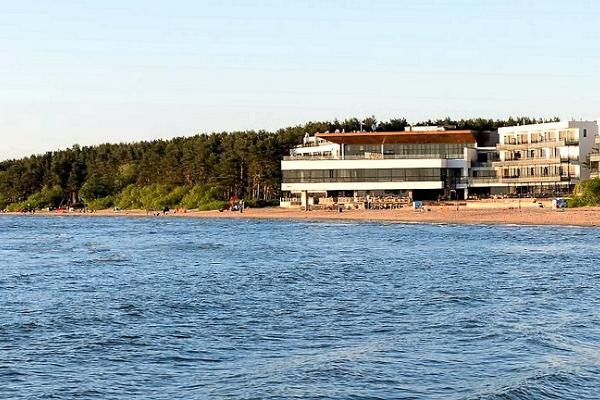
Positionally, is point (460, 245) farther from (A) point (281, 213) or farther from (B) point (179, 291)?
(A) point (281, 213)

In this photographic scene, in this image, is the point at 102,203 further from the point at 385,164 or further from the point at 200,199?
the point at 385,164

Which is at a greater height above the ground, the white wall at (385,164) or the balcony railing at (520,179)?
the white wall at (385,164)

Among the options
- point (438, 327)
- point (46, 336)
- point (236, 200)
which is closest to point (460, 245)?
point (438, 327)

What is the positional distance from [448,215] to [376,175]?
2756 cm

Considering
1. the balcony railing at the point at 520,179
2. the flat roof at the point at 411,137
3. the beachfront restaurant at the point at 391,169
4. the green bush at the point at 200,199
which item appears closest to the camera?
the balcony railing at the point at 520,179

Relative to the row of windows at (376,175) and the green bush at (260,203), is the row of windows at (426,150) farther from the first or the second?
the green bush at (260,203)

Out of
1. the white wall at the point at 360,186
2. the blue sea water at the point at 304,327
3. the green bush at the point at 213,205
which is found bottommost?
the blue sea water at the point at 304,327

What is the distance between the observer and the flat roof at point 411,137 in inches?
5217

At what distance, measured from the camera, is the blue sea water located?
824 inches

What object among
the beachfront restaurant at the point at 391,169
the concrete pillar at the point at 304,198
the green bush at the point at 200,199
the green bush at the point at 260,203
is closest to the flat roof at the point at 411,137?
the beachfront restaurant at the point at 391,169

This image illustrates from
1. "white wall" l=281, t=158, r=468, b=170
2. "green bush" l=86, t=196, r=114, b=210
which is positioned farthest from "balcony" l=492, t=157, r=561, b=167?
"green bush" l=86, t=196, r=114, b=210

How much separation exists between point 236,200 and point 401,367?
133918 mm

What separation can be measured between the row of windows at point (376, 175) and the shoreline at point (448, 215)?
5.33 m

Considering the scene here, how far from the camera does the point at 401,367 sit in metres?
22.4
